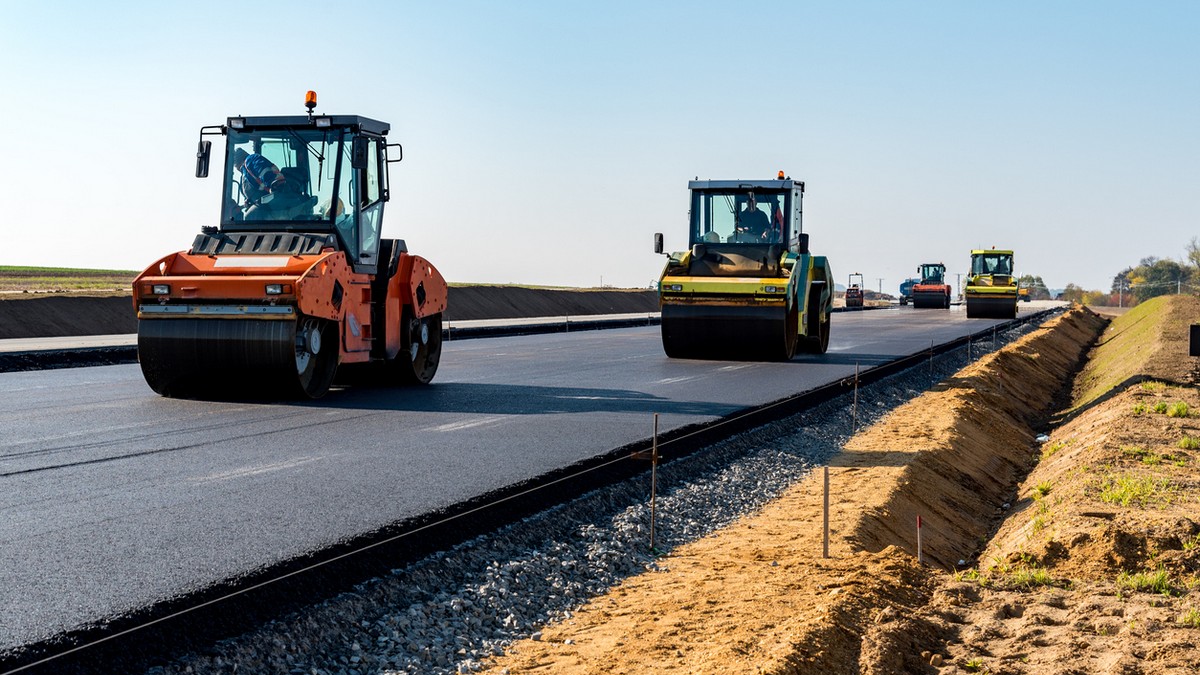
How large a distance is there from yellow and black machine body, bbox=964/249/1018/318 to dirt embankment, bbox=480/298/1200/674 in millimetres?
36189

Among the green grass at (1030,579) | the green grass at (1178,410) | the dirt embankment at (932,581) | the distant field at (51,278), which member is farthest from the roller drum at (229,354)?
the distant field at (51,278)

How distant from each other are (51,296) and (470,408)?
2641 cm

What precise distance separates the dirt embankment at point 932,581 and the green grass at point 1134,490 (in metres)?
0.04

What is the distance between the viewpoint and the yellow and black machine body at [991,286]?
4838 cm

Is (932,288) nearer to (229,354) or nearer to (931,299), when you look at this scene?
(931,299)

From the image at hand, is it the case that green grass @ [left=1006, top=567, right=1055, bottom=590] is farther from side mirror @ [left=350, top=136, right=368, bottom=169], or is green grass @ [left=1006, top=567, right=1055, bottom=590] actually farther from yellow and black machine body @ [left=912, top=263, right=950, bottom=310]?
yellow and black machine body @ [left=912, top=263, right=950, bottom=310]

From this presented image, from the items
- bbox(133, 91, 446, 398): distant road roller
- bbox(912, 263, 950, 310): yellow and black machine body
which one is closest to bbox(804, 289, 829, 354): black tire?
bbox(133, 91, 446, 398): distant road roller

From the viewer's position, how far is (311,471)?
9000 mm

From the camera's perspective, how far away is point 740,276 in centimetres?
2111

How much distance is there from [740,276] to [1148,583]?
46.7 feet

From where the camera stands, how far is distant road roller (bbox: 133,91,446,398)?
42.4 feet

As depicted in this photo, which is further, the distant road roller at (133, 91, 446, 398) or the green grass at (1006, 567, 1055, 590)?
the distant road roller at (133, 91, 446, 398)

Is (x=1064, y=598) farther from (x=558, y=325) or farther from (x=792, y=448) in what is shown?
(x=558, y=325)

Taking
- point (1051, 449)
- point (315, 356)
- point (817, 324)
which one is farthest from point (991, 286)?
point (315, 356)
